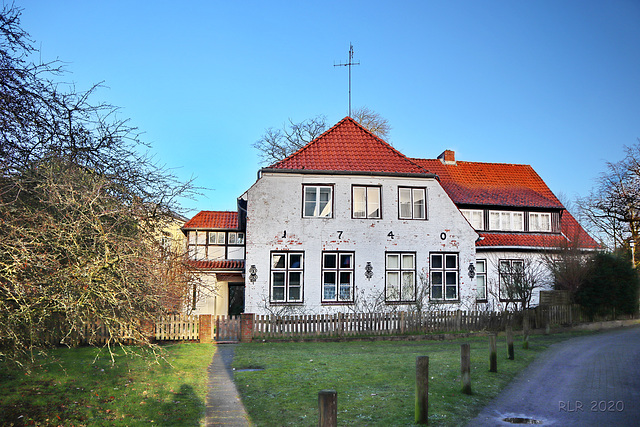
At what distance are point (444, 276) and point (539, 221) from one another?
349 inches

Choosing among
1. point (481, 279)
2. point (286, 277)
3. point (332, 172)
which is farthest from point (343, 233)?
point (481, 279)

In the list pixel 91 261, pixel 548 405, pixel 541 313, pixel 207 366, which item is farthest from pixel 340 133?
pixel 91 261

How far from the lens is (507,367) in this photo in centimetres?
1246

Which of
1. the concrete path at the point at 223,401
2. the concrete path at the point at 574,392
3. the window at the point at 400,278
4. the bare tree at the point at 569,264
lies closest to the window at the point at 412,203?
the window at the point at 400,278

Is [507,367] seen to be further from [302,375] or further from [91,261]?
[91,261]

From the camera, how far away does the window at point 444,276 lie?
22.3 m

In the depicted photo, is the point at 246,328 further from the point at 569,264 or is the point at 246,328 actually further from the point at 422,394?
the point at 569,264

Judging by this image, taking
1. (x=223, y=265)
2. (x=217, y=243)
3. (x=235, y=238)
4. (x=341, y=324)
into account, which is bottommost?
(x=341, y=324)

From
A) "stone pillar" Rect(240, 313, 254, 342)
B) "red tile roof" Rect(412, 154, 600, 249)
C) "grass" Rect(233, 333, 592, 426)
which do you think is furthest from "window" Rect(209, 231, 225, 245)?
"grass" Rect(233, 333, 592, 426)

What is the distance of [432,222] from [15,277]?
733 inches

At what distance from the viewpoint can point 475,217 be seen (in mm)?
27156

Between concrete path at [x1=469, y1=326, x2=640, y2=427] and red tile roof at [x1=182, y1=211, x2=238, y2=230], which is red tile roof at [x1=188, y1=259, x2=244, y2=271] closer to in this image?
red tile roof at [x1=182, y1=211, x2=238, y2=230]

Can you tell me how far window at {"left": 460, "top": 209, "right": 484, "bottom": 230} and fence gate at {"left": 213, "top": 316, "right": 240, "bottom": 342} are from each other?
14.5 metres

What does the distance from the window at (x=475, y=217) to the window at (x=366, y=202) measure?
7.22 metres
